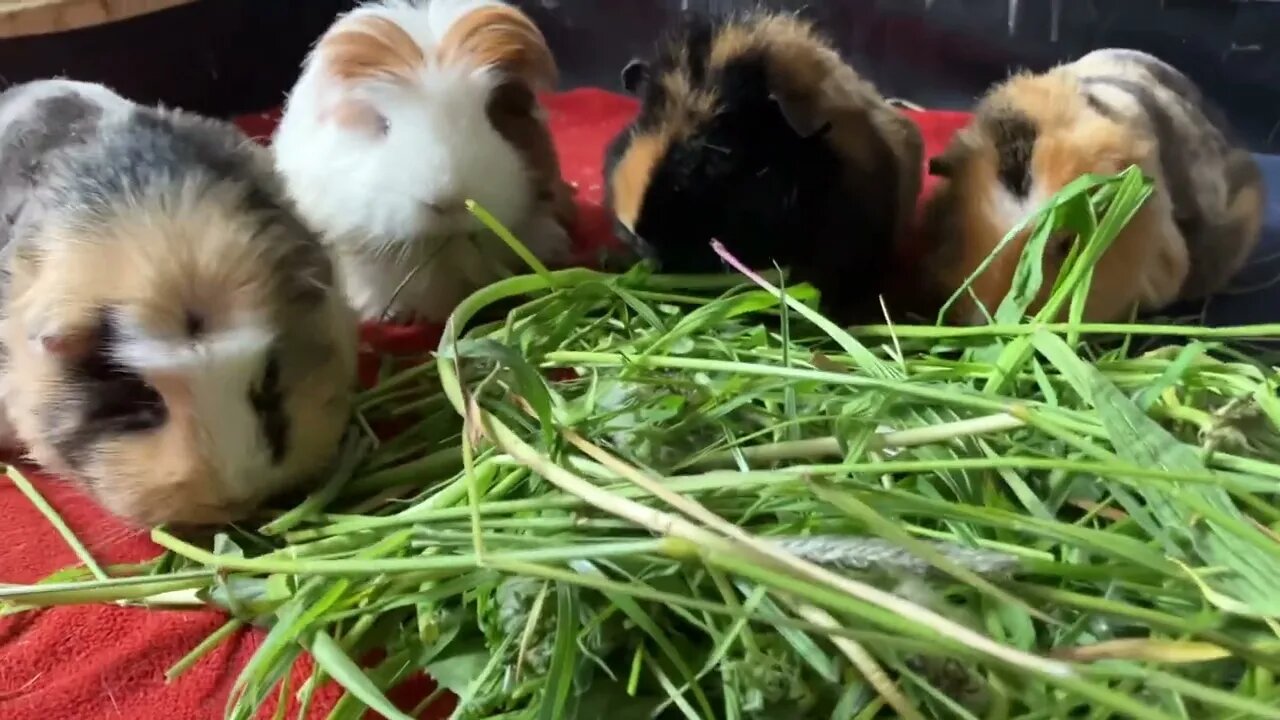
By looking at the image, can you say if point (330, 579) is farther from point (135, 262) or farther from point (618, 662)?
point (135, 262)

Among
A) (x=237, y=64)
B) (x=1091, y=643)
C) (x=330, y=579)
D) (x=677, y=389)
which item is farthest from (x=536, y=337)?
(x=237, y=64)

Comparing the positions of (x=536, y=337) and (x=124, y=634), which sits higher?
(x=536, y=337)

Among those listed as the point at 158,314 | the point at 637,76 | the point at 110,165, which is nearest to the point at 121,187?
the point at 110,165

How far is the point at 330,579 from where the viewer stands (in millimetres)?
753

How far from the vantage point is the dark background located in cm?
174

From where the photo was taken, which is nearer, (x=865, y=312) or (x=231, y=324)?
(x=231, y=324)

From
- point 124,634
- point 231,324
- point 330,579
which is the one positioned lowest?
point 124,634

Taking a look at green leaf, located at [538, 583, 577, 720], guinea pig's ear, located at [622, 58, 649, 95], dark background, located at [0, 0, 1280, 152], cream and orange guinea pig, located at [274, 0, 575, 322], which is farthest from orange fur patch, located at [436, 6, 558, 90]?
dark background, located at [0, 0, 1280, 152]

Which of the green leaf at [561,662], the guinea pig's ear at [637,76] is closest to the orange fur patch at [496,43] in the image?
the guinea pig's ear at [637,76]

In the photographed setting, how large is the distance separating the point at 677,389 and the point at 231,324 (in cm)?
36

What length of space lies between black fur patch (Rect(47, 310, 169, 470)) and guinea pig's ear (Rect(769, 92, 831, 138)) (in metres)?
0.62

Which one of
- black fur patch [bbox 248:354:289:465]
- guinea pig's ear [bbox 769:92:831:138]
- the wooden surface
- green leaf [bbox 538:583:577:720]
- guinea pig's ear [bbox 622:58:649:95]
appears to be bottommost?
green leaf [bbox 538:583:577:720]

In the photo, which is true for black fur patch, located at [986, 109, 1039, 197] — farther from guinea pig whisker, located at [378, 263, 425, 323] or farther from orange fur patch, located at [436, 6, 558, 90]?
guinea pig whisker, located at [378, 263, 425, 323]

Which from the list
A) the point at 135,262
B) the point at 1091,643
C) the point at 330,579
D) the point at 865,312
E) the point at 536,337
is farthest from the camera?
the point at 865,312
